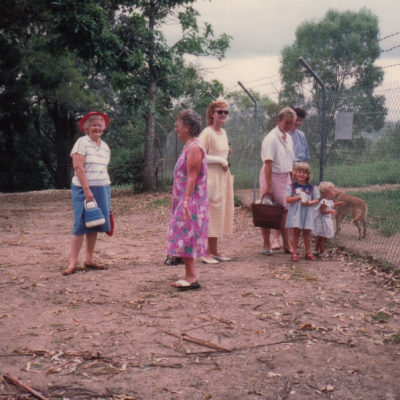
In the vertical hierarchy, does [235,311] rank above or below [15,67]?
below

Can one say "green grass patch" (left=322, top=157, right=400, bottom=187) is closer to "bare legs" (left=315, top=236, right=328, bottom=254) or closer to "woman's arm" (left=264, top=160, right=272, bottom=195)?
"bare legs" (left=315, top=236, right=328, bottom=254)

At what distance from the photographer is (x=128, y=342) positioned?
3783 millimetres

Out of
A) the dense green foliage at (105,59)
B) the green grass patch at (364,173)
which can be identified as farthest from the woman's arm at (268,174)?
the dense green foliage at (105,59)

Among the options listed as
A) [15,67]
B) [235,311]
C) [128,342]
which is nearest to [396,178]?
[235,311]

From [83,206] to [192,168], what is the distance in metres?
1.48

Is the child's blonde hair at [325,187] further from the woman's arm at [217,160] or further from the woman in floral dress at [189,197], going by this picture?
the woman in floral dress at [189,197]

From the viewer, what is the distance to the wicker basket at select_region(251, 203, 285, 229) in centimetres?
632

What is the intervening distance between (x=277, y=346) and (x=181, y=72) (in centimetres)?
1414

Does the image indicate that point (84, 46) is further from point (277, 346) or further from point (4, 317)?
Result: point (277, 346)

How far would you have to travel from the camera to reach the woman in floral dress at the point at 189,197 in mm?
4836

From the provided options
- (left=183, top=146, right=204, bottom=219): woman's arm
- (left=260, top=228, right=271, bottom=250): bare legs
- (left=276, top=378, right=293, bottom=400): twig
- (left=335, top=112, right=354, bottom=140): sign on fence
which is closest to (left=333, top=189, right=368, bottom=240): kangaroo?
(left=335, top=112, right=354, bottom=140): sign on fence

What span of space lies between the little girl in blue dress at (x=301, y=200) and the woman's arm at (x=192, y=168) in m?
1.89

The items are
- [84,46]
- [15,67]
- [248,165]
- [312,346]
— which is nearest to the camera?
[312,346]

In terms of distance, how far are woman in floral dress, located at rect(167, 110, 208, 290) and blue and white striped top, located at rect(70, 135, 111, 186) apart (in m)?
1.01
